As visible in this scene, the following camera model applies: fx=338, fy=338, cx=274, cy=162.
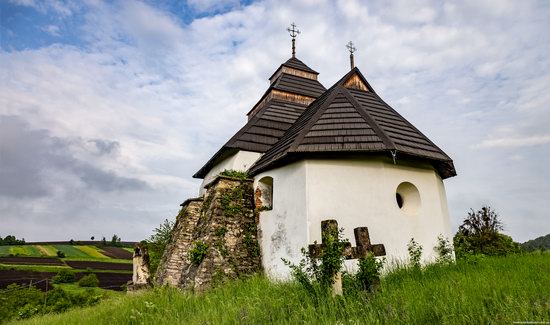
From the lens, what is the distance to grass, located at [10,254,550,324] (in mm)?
3559

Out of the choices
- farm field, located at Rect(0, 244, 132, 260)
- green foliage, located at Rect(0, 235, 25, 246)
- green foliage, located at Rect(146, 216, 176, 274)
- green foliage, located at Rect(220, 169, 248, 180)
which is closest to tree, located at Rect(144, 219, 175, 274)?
green foliage, located at Rect(146, 216, 176, 274)

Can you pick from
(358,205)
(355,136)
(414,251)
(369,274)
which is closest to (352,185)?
(358,205)

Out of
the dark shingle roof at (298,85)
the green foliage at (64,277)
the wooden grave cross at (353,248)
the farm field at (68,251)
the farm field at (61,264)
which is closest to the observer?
the wooden grave cross at (353,248)

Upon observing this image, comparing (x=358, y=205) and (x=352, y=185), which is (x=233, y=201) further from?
(x=358, y=205)

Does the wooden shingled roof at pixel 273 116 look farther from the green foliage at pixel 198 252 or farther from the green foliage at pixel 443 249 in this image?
the green foliage at pixel 443 249

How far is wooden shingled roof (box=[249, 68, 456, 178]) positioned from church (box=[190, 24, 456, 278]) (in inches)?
1.0

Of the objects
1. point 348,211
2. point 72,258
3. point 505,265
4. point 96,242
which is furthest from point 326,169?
point 96,242

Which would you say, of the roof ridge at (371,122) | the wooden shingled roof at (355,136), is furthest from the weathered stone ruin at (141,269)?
the roof ridge at (371,122)

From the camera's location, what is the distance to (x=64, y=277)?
1216 inches

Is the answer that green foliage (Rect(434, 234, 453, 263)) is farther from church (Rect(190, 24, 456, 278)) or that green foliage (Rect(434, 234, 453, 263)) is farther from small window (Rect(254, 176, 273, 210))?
small window (Rect(254, 176, 273, 210))

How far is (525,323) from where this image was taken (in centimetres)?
305

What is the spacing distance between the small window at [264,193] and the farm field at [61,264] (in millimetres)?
20340

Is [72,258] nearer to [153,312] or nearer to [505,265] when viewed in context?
[153,312]

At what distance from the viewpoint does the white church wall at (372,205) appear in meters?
8.51
